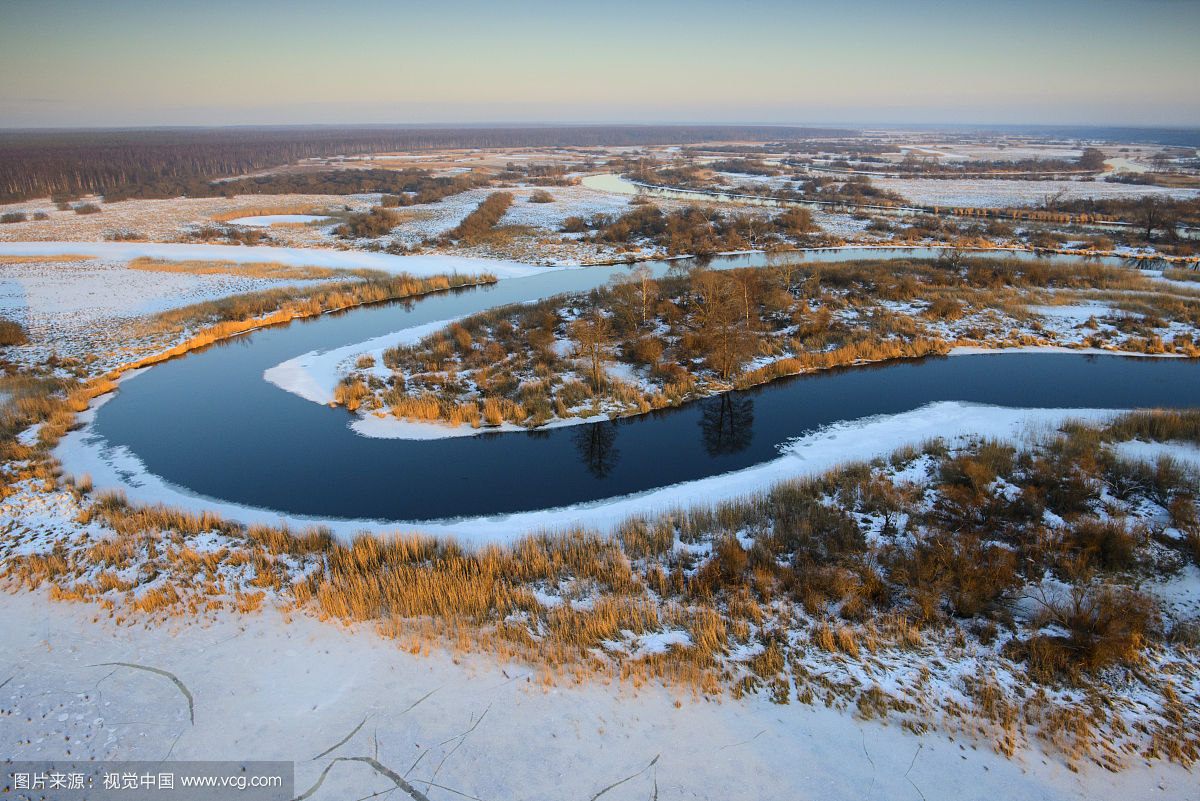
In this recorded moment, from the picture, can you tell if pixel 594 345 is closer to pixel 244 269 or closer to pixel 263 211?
pixel 244 269

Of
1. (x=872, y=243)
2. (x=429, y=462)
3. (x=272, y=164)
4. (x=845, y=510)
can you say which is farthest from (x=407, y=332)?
(x=272, y=164)

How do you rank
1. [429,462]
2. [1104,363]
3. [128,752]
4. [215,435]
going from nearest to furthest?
[128,752]
[429,462]
[215,435]
[1104,363]

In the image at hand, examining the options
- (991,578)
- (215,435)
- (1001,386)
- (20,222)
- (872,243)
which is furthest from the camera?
(20,222)

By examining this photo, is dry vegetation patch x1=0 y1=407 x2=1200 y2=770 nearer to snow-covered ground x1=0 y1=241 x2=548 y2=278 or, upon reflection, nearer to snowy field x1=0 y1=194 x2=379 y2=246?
snow-covered ground x1=0 y1=241 x2=548 y2=278

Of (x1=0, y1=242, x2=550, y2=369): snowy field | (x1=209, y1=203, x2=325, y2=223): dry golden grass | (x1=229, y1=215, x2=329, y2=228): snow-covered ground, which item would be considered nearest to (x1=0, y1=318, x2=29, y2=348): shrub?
(x1=0, y1=242, x2=550, y2=369): snowy field

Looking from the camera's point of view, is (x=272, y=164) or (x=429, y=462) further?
(x=272, y=164)

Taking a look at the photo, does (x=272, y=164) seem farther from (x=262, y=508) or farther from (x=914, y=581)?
(x=914, y=581)
